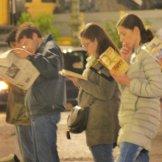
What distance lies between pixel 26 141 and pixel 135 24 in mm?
2176

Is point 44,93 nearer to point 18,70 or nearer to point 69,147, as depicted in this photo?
point 18,70

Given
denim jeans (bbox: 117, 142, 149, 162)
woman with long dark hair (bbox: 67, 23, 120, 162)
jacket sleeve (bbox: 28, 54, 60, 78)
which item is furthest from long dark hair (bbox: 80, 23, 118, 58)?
denim jeans (bbox: 117, 142, 149, 162)

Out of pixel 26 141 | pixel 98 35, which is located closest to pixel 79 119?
pixel 98 35

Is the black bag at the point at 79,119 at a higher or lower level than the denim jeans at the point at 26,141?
higher

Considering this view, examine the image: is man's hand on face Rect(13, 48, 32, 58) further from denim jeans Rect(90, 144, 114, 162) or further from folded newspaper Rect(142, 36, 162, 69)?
folded newspaper Rect(142, 36, 162, 69)

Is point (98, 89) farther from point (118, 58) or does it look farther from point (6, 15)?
point (6, 15)

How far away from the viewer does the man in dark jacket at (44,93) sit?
5754mm

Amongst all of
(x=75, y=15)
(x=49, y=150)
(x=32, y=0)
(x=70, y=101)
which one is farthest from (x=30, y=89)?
(x=32, y=0)

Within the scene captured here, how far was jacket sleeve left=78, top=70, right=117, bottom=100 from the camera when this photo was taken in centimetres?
538

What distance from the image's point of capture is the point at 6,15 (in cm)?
2803

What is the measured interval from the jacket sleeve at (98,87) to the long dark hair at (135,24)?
657 millimetres

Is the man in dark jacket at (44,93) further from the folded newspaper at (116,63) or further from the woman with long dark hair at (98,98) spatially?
the folded newspaper at (116,63)

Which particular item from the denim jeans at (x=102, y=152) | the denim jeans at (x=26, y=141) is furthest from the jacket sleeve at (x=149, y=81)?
the denim jeans at (x=26, y=141)

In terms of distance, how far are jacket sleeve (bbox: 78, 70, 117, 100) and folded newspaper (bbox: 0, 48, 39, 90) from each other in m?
0.50
